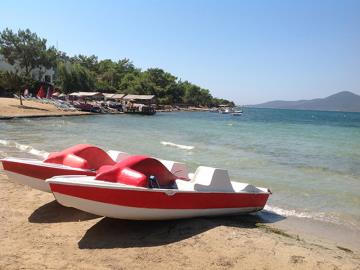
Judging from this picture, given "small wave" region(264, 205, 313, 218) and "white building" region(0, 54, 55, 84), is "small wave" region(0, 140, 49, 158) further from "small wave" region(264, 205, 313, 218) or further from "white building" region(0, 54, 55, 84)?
"white building" region(0, 54, 55, 84)

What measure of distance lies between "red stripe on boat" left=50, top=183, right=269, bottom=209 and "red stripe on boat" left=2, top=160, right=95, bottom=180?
1.70 meters

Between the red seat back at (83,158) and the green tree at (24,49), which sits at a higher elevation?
the green tree at (24,49)

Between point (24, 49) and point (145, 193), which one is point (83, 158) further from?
point (24, 49)

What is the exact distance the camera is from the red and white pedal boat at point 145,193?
645cm

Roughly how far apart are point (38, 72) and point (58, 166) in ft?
253

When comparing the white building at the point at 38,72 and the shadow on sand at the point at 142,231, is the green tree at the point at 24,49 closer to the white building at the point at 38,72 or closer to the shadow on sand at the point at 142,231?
the white building at the point at 38,72

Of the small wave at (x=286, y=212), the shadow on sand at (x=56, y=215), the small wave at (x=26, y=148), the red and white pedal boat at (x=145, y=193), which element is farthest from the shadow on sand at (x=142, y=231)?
the small wave at (x=26, y=148)

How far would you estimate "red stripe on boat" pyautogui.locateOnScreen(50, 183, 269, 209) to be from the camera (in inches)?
253

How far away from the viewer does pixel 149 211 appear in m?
6.74

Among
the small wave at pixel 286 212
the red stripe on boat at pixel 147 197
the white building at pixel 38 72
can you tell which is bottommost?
the small wave at pixel 286 212

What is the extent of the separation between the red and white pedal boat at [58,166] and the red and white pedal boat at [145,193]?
3.32 feet

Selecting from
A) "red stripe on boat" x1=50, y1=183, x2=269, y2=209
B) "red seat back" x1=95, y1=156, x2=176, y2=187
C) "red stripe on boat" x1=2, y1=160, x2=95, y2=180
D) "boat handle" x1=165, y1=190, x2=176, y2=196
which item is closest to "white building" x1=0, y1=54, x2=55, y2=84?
"red stripe on boat" x1=2, y1=160, x2=95, y2=180

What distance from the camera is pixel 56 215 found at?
779 cm

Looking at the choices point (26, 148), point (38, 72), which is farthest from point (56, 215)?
point (38, 72)
